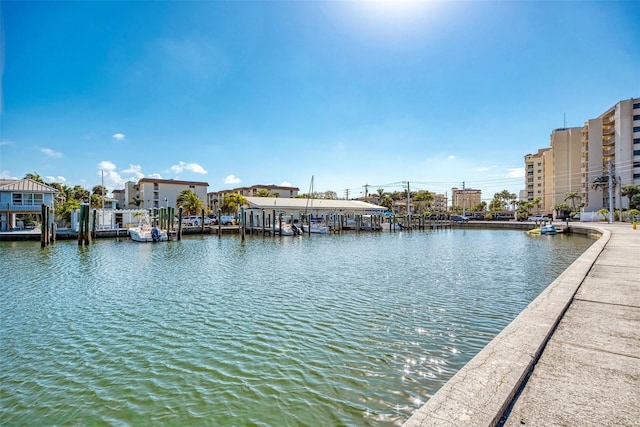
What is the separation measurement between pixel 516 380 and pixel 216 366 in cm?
525

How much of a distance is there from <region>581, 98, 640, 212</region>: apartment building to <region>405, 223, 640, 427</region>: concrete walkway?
72193 millimetres

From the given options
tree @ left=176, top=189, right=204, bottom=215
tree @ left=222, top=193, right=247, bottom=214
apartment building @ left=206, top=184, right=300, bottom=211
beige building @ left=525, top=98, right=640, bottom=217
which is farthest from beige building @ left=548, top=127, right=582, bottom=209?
tree @ left=176, top=189, right=204, bottom=215

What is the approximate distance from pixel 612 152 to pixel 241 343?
8959 cm

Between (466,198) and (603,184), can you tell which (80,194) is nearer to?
(603,184)

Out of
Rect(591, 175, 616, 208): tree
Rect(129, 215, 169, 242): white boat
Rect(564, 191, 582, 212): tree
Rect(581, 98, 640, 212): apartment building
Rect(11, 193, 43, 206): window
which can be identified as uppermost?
Rect(581, 98, 640, 212): apartment building

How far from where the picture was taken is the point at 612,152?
70688 millimetres

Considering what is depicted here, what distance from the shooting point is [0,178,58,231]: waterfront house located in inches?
1600

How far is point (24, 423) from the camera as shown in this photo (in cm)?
502

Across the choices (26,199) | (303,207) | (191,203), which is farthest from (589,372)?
(191,203)

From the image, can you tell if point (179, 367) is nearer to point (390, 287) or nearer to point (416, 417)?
point (416, 417)

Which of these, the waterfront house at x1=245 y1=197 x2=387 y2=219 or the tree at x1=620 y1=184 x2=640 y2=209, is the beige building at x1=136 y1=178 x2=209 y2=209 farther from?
the tree at x1=620 y1=184 x2=640 y2=209

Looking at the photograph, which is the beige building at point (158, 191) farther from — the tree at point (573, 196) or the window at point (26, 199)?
the tree at point (573, 196)

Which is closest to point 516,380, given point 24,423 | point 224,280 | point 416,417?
point 416,417

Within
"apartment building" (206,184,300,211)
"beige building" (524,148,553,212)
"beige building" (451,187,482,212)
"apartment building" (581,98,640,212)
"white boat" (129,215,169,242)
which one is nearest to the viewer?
"white boat" (129,215,169,242)
